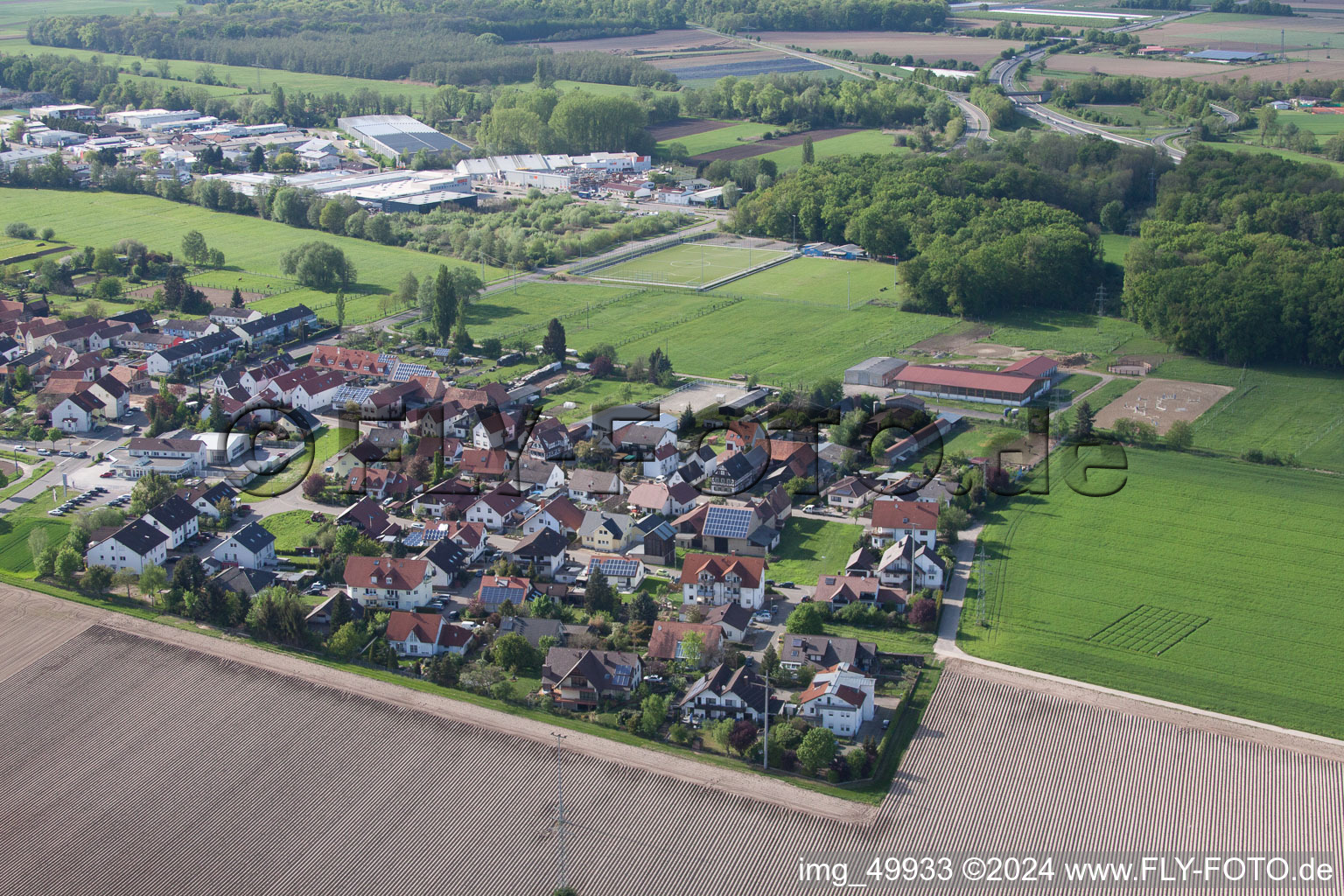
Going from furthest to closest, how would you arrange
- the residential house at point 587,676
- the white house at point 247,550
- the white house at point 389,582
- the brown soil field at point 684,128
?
the brown soil field at point 684,128, the white house at point 247,550, the white house at point 389,582, the residential house at point 587,676

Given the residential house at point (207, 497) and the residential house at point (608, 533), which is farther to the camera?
the residential house at point (207, 497)

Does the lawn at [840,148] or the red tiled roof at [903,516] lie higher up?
the red tiled roof at [903,516]

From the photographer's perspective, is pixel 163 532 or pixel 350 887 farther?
pixel 163 532

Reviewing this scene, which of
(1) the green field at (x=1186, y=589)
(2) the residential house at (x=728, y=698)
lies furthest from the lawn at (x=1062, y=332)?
(2) the residential house at (x=728, y=698)

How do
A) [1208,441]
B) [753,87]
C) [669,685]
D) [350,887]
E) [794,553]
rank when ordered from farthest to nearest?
[753,87] → [1208,441] → [794,553] → [669,685] → [350,887]

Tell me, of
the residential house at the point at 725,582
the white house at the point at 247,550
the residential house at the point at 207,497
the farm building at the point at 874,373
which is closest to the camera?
the residential house at the point at 725,582

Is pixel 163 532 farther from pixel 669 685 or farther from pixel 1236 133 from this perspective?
pixel 1236 133

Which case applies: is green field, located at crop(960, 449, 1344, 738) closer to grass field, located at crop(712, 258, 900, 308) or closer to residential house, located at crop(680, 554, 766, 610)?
residential house, located at crop(680, 554, 766, 610)

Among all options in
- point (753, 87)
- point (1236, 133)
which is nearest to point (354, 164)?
point (753, 87)

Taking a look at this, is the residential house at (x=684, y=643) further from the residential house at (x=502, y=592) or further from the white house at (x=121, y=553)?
the white house at (x=121, y=553)
